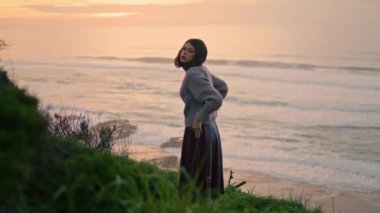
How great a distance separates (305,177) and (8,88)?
1091 centimetres

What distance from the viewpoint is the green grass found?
2.58m

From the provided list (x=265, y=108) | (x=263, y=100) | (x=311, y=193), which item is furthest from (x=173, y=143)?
(x=263, y=100)

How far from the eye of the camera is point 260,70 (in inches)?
1470

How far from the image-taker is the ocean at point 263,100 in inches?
572

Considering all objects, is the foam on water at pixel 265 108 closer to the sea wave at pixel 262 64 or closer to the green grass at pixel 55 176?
the sea wave at pixel 262 64

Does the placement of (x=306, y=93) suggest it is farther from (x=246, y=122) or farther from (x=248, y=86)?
(x=246, y=122)

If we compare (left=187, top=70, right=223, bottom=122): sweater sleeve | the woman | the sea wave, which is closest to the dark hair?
the woman

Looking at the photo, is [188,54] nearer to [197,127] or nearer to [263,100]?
[197,127]

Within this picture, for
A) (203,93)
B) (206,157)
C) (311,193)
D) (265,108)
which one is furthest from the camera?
(265,108)

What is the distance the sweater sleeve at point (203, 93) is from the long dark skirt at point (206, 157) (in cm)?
22

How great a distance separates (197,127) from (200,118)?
0.10m

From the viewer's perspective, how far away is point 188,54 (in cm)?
607

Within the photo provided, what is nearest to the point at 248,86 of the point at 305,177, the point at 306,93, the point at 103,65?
the point at 306,93

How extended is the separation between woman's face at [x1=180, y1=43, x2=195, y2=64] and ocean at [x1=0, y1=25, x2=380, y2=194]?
4.91ft
